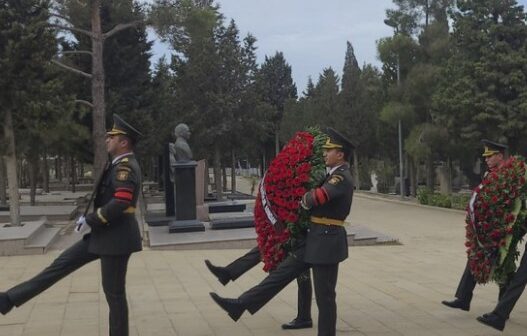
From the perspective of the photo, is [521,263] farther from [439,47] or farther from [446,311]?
[439,47]

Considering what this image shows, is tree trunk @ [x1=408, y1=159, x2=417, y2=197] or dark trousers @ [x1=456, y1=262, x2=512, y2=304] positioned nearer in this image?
dark trousers @ [x1=456, y1=262, x2=512, y2=304]

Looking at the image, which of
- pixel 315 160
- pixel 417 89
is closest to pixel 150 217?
pixel 315 160

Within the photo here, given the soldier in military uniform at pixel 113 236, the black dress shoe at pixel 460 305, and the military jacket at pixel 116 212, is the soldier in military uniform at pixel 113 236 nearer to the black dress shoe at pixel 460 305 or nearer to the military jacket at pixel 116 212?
the military jacket at pixel 116 212

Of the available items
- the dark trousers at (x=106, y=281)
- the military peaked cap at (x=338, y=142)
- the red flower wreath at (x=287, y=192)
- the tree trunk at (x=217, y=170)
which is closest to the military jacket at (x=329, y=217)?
the military peaked cap at (x=338, y=142)

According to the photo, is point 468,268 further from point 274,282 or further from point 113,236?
point 113,236

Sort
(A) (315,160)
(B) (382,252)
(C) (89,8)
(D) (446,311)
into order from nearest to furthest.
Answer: (A) (315,160) < (D) (446,311) < (B) (382,252) < (C) (89,8)

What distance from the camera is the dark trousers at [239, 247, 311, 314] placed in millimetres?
5301

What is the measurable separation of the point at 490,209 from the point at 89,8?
18957 millimetres

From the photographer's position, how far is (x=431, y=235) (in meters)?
16.0

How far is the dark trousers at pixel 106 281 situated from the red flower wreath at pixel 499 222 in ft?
11.0

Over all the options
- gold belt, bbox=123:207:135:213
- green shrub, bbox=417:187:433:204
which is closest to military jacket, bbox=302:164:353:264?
gold belt, bbox=123:207:135:213

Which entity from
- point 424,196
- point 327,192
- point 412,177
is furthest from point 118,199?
point 412,177

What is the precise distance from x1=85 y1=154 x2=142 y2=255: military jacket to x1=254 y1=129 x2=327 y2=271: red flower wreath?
1249 millimetres

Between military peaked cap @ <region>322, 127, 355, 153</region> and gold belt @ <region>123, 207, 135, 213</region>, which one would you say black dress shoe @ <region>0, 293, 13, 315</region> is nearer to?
gold belt @ <region>123, 207, 135, 213</region>
